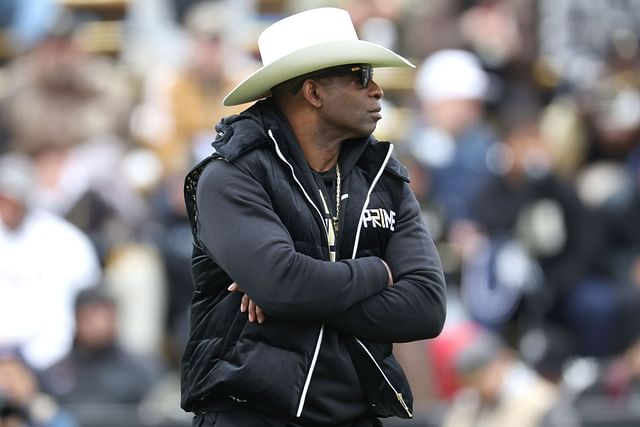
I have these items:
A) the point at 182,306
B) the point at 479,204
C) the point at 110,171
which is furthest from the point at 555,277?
the point at 110,171

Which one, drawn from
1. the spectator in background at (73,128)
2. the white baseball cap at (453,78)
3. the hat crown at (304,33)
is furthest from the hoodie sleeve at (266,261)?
the white baseball cap at (453,78)

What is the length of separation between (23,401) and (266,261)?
446 centimetres

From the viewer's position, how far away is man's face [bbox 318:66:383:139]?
4188mm

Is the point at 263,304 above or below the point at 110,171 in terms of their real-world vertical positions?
above

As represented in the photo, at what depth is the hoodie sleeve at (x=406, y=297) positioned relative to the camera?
4.04 m

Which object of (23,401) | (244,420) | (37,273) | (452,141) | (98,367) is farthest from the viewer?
(452,141)

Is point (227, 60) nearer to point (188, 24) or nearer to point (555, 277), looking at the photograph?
point (188, 24)

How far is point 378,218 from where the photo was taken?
4.19 m

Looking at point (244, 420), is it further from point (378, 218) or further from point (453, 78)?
point (453, 78)

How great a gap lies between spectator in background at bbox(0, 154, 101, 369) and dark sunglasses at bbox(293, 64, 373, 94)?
556 cm

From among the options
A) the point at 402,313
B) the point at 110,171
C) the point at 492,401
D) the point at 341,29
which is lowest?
the point at 492,401

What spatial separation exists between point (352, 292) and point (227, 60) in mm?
7323

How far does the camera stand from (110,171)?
416 inches

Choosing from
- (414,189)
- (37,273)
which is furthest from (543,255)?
(37,273)
